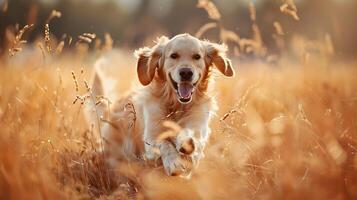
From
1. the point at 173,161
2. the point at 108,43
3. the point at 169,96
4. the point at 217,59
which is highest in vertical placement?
the point at 108,43

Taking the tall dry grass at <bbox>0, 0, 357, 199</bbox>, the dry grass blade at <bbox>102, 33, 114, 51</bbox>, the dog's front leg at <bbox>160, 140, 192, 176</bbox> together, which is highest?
the dry grass blade at <bbox>102, 33, 114, 51</bbox>

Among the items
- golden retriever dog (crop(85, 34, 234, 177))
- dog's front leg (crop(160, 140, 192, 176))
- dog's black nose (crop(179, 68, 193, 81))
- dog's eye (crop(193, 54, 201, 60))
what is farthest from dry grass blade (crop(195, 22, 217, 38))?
dog's front leg (crop(160, 140, 192, 176))

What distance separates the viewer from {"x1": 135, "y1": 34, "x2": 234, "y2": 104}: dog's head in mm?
4230

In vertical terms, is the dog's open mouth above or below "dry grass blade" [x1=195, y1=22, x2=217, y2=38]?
below

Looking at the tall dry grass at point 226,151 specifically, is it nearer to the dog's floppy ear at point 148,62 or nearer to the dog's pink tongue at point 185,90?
the dog's floppy ear at point 148,62

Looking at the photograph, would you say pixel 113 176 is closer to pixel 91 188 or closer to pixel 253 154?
pixel 91 188

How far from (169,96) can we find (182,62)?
289 millimetres

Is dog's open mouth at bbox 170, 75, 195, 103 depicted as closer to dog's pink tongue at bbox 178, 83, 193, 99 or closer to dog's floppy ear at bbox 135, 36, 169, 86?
dog's pink tongue at bbox 178, 83, 193, 99

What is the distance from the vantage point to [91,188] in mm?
3311

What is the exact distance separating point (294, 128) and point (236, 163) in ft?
1.52

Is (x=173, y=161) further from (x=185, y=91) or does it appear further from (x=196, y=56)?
(x=196, y=56)

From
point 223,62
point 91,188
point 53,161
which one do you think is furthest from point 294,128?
point 223,62

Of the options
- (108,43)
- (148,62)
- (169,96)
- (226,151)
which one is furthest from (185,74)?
(226,151)

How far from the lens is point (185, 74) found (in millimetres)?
4211
